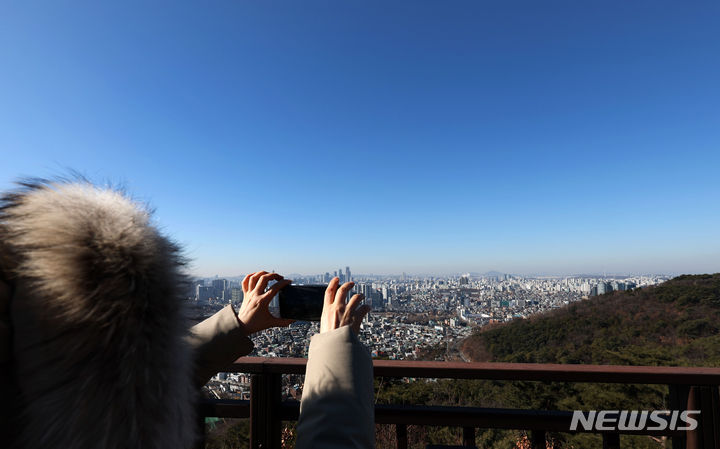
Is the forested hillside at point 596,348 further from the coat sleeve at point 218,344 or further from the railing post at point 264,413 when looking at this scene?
the coat sleeve at point 218,344

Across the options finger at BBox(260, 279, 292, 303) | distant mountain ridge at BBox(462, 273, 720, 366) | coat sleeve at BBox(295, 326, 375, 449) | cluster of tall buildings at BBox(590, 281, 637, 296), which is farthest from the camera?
cluster of tall buildings at BBox(590, 281, 637, 296)

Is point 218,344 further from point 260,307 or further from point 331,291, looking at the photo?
point 331,291

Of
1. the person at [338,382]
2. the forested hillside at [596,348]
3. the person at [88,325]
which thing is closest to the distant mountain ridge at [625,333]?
the forested hillside at [596,348]

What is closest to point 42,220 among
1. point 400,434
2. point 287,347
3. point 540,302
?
point 400,434

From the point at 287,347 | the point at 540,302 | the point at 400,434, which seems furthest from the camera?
the point at 540,302

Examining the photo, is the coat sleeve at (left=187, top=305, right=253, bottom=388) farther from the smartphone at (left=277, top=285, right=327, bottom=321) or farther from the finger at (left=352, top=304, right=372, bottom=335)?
the finger at (left=352, top=304, right=372, bottom=335)

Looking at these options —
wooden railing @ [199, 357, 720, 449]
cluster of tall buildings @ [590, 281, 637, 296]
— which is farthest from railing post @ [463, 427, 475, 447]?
cluster of tall buildings @ [590, 281, 637, 296]

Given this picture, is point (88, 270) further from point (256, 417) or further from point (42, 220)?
point (256, 417)
